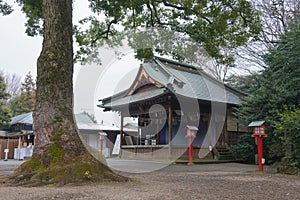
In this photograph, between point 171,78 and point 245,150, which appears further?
point 171,78

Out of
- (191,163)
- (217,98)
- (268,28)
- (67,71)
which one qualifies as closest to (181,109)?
(217,98)

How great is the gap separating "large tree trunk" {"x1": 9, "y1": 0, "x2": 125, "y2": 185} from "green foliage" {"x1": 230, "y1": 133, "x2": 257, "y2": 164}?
33.0 feet

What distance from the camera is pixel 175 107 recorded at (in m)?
14.5

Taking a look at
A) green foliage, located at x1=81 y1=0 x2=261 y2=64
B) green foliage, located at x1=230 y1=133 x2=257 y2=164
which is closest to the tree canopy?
green foliage, located at x1=81 y1=0 x2=261 y2=64

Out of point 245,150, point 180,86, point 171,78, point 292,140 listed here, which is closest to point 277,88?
point 292,140

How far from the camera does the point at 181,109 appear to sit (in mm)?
14578

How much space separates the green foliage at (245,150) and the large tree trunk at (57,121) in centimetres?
1005

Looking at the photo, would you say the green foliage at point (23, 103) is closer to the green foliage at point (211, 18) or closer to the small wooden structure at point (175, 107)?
the small wooden structure at point (175, 107)

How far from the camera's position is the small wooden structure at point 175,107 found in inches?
540

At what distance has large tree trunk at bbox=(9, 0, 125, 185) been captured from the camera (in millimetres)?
4832

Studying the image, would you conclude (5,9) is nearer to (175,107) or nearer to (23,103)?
(175,107)

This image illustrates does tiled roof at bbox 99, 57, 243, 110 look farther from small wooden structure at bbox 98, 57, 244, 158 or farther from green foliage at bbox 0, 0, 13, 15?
green foliage at bbox 0, 0, 13, 15

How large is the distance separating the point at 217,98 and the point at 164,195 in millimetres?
11280

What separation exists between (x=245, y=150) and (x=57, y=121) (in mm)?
10908
